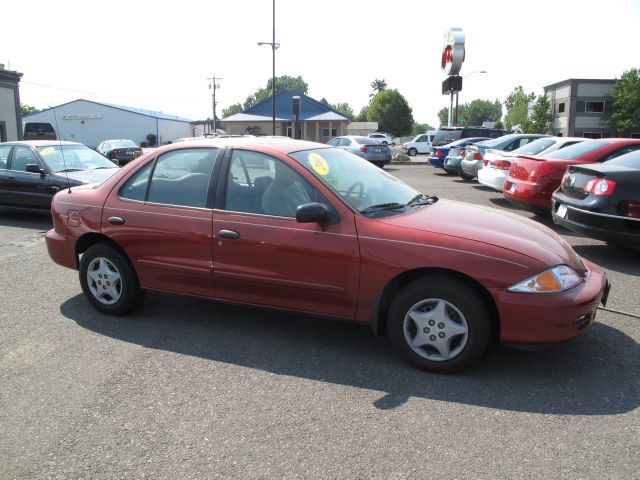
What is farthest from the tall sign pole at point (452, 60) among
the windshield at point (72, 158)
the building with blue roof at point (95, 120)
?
the building with blue roof at point (95, 120)

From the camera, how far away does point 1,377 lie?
370 cm

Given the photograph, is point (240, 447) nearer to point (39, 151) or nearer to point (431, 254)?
point (431, 254)

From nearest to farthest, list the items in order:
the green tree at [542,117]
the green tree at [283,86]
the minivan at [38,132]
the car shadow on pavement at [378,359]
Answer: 1. the car shadow on pavement at [378,359]
2. the minivan at [38,132]
3. the green tree at [542,117]
4. the green tree at [283,86]

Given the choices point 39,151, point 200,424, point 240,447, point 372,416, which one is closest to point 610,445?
point 372,416

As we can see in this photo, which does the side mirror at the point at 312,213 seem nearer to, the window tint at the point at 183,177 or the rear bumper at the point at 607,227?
the window tint at the point at 183,177

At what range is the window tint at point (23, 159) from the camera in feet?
32.6

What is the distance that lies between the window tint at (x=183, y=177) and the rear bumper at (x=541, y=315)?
2.39 metres

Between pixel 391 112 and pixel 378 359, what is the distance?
87149 mm

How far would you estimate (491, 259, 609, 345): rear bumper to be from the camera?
340 cm

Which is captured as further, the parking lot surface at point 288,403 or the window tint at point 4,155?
the window tint at point 4,155

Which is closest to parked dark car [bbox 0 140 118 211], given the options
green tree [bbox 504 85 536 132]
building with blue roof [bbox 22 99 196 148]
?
building with blue roof [bbox 22 99 196 148]

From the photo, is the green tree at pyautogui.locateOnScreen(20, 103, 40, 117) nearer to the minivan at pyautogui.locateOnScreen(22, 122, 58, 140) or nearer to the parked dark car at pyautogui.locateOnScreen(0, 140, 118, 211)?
the minivan at pyautogui.locateOnScreen(22, 122, 58, 140)

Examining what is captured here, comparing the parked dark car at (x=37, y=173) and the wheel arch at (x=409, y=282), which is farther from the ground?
the parked dark car at (x=37, y=173)

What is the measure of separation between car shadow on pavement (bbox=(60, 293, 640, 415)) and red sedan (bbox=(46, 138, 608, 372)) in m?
0.21
